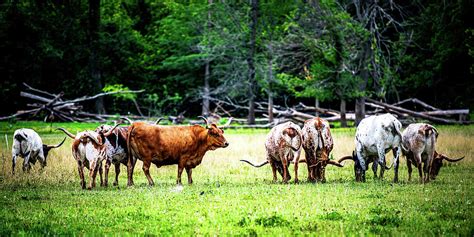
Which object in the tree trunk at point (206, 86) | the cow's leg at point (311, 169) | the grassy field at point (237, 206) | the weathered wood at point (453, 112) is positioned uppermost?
the tree trunk at point (206, 86)

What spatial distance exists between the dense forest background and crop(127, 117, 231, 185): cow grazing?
18047 millimetres

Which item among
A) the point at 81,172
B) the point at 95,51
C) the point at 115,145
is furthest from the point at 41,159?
the point at 95,51

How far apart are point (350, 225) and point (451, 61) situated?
36.5m

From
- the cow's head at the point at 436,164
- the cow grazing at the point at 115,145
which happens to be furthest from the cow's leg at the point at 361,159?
the cow grazing at the point at 115,145

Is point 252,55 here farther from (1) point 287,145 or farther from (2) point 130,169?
(2) point 130,169

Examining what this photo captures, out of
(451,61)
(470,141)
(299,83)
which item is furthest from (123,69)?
(470,141)

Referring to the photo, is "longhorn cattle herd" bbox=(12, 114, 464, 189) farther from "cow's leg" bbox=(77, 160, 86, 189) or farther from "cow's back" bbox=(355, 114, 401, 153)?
"cow's leg" bbox=(77, 160, 86, 189)

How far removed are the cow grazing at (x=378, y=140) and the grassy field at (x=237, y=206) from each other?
577 mm

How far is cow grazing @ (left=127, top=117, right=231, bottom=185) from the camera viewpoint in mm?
16000

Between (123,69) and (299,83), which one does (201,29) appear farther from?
(299,83)

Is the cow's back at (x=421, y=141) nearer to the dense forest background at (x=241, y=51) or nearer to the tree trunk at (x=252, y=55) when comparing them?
the dense forest background at (x=241, y=51)

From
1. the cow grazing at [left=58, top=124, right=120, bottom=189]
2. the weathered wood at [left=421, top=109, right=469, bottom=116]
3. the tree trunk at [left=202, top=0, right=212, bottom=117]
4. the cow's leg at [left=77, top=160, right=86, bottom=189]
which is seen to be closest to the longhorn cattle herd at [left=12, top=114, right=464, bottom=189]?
the cow grazing at [left=58, top=124, right=120, bottom=189]

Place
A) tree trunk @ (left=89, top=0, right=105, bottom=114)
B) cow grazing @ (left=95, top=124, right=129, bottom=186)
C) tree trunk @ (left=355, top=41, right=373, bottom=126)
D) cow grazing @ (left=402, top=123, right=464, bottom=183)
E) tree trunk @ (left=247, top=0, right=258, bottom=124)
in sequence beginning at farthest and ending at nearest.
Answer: tree trunk @ (left=89, top=0, right=105, bottom=114)
tree trunk @ (left=247, top=0, right=258, bottom=124)
tree trunk @ (left=355, top=41, right=373, bottom=126)
cow grazing @ (left=95, top=124, right=129, bottom=186)
cow grazing @ (left=402, top=123, right=464, bottom=183)

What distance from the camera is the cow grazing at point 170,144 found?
16000 millimetres
